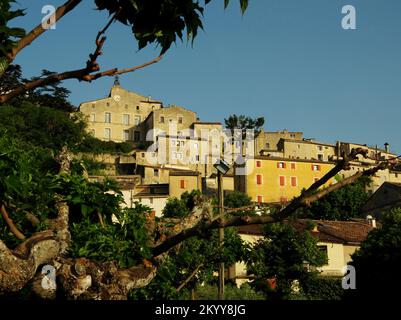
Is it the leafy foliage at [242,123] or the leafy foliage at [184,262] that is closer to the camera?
the leafy foliage at [184,262]

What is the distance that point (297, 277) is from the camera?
3841 centimetres

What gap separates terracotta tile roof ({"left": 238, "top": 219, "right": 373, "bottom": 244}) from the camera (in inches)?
1882

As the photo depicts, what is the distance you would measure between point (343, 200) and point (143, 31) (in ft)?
231

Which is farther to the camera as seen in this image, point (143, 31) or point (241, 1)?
point (143, 31)

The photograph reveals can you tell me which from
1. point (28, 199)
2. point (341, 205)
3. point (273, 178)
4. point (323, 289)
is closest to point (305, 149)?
point (273, 178)

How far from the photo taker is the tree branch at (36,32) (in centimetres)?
326

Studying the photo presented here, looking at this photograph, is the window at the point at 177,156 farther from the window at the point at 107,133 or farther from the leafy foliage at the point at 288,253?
the leafy foliage at the point at 288,253

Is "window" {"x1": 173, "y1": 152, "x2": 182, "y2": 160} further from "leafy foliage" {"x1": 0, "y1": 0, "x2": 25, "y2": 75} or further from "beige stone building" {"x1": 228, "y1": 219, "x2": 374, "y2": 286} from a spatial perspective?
"leafy foliage" {"x1": 0, "y1": 0, "x2": 25, "y2": 75}

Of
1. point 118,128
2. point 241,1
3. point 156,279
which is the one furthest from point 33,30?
point 118,128

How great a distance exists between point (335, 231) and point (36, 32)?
165 ft

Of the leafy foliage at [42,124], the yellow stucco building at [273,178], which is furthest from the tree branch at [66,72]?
the leafy foliage at [42,124]

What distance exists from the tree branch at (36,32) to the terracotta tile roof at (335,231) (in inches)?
1650

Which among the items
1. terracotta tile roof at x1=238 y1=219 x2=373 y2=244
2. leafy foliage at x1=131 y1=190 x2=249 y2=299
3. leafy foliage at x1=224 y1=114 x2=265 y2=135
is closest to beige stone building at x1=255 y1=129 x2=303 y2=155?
leafy foliage at x1=224 y1=114 x2=265 y2=135
